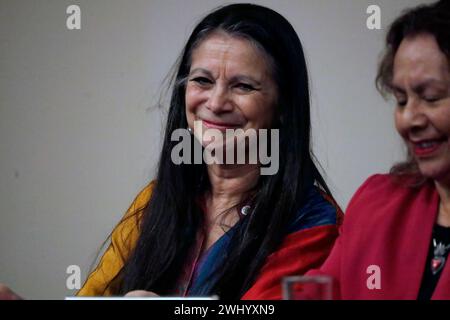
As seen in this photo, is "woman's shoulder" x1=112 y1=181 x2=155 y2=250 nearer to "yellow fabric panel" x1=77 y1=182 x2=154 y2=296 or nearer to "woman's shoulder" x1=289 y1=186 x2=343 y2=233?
"yellow fabric panel" x1=77 y1=182 x2=154 y2=296

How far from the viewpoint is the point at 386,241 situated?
5.18ft

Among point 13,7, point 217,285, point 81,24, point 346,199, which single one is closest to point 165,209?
point 217,285

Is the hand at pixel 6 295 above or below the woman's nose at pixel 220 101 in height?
below

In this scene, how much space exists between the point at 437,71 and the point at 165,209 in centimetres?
84

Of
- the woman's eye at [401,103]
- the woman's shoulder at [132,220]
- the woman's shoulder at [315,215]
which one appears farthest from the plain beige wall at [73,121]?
the woman's eye at [401,103]

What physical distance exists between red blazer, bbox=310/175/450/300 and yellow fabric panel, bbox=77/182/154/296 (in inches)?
23.8

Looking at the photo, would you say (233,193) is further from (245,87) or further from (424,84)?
(424,84)

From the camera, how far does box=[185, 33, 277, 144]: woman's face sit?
1942 mm

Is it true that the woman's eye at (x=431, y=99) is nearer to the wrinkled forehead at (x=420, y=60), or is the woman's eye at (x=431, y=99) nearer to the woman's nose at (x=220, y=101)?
the wrinkled forehead at (x=420, y=60)

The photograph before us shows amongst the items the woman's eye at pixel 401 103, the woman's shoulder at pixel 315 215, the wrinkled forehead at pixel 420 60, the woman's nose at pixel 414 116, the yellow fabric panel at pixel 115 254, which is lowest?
the yellow fabric panel at pixel 115 254

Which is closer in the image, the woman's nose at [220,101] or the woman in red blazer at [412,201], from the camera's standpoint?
the woman in red blazer at [412,201]

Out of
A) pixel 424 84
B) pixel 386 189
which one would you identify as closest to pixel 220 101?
pixel 386 189

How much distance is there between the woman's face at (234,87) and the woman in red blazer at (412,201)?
1.23 ft

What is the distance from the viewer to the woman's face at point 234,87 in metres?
1.94
